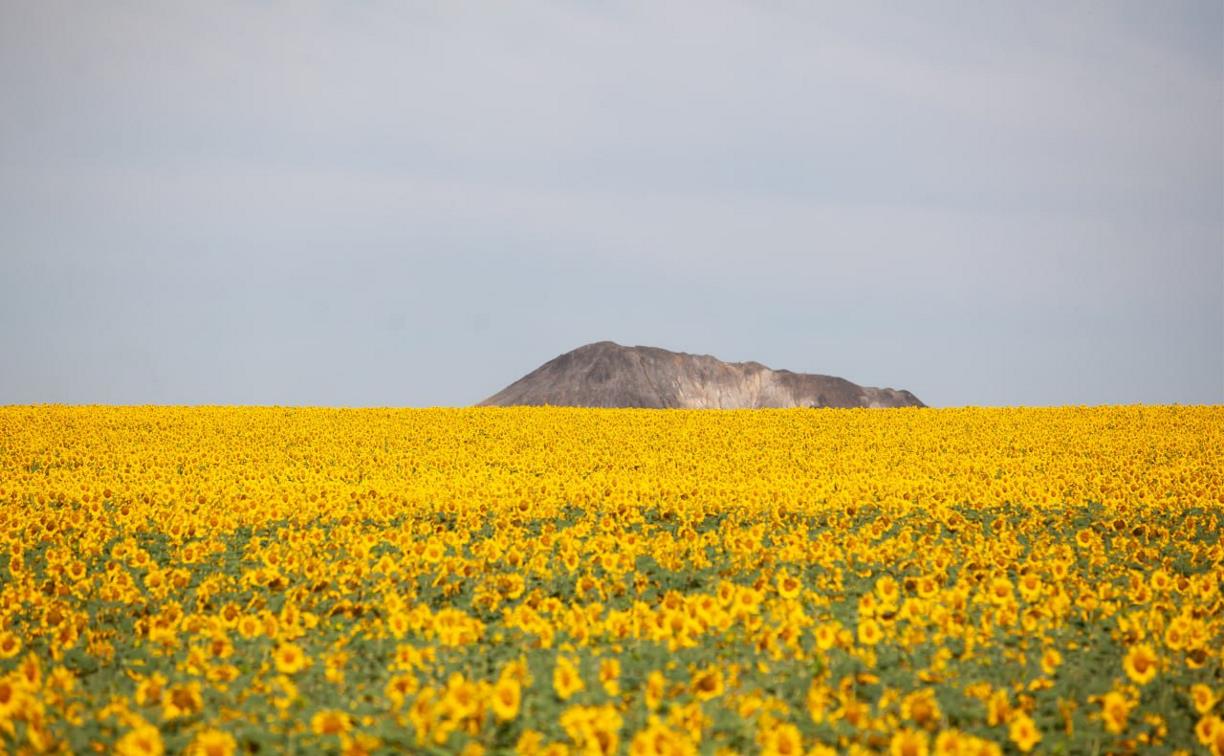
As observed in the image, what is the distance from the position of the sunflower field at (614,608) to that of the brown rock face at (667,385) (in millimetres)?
87742

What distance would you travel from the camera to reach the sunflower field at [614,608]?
7.92 m

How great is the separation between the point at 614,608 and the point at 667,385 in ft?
361

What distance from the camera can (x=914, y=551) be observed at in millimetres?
14797

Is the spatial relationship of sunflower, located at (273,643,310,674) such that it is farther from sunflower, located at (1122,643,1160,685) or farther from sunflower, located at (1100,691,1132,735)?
sunflower, located at (1122,643,1160,685)

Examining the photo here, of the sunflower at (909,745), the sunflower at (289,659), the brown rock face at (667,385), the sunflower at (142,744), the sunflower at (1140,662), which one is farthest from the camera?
the brown rock face at (667,385)

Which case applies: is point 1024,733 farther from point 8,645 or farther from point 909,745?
point 8,645

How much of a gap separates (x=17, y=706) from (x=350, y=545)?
23.9 ft

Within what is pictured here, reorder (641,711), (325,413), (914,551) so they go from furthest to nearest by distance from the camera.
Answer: (325,413), (914,551), (641,711)

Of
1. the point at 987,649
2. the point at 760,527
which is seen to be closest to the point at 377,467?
the point at 760,527

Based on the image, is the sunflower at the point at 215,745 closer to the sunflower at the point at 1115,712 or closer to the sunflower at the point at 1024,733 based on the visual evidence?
the sunflower at the point at 1024,733

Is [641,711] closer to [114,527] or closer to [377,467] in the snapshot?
[114,527]

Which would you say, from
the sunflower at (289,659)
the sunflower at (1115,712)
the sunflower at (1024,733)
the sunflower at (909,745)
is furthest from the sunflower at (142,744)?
the sunflower at (1115,712)

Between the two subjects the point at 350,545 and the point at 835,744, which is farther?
the point at 350,545

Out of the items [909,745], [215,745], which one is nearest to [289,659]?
[215,745]
